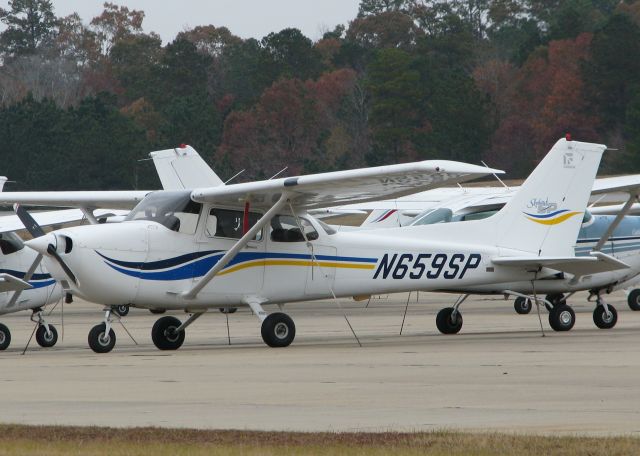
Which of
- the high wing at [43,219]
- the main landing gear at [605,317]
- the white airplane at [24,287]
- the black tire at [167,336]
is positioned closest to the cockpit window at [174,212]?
the black tire at [167,336]

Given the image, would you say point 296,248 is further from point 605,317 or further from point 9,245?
point 605,317

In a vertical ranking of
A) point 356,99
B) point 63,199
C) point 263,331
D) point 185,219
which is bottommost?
point 356,99

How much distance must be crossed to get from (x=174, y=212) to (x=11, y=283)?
Answer: 2516 millimetres

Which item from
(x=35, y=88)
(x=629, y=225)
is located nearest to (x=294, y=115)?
(x=35, y=88)

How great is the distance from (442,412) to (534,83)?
80.4 metres

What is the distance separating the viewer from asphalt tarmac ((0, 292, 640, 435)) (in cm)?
1015

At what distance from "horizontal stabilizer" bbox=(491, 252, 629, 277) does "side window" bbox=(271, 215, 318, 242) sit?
8.62 feet

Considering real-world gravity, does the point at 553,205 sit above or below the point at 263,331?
above

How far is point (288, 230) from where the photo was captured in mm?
17734

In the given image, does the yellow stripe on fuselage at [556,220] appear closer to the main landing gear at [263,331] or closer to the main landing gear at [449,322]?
the main landing gear at [449,322]

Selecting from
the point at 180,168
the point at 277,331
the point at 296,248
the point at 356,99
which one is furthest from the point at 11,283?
the point at 356,99

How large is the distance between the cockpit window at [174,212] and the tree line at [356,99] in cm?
6009

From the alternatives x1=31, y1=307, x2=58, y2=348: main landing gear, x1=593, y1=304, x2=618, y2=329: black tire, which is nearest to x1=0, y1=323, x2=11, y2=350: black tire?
x1=31, y1=307, x2=58, y2=348: main landing gear

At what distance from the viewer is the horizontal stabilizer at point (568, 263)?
60.8 ft
